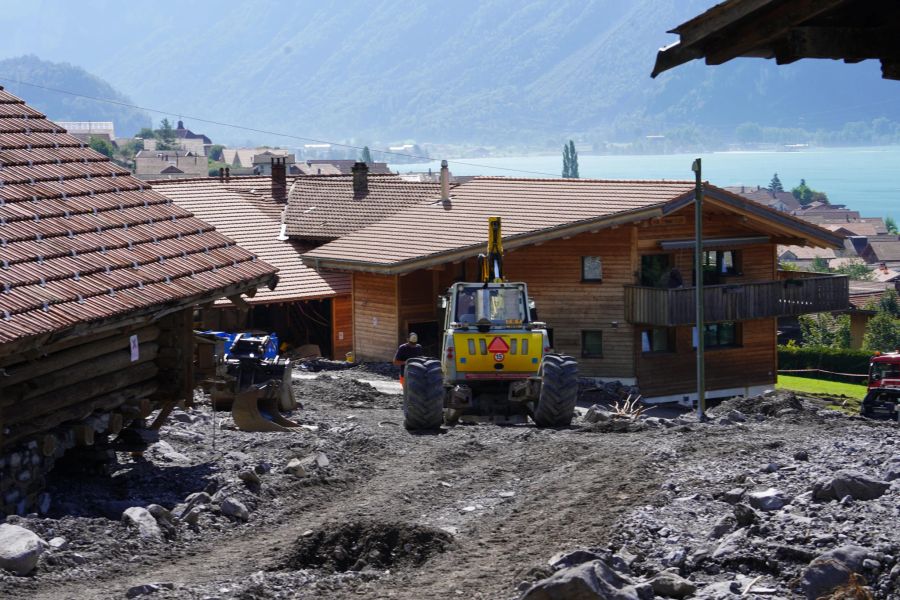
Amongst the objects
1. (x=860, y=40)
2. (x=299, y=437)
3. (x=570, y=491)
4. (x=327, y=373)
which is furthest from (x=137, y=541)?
(x=327, y=373)

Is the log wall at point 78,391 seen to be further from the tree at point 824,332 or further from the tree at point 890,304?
the tree at point 890,304

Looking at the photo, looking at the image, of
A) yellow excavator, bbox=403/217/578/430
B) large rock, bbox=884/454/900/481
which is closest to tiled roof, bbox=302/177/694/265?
yellow excavator, bbox=403/217/578/430

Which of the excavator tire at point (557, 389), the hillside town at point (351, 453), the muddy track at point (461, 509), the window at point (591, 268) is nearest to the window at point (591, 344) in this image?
the window at point (591, 268)

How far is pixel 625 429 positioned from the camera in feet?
72.9

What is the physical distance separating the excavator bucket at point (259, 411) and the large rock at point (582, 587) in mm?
11701

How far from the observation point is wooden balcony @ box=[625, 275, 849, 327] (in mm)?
39438

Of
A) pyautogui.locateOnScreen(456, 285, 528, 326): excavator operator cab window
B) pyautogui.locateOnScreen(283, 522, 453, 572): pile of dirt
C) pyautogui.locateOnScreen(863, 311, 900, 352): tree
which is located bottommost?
pyautogui.locateOnScreen(863, 311, 900, 352): tree

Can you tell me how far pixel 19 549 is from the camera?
1234cm

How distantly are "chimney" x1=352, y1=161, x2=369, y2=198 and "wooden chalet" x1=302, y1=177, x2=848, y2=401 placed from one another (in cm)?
822

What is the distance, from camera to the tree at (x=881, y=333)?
74.3 metres

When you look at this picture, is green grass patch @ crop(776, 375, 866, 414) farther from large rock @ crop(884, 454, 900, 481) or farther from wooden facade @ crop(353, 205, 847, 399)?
large rock @ crop(884, 454, 900, 481)

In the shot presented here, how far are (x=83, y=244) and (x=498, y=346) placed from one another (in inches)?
338

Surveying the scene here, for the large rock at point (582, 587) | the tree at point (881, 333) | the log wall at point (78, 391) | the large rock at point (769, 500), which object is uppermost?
the log wall at point (78, 391)

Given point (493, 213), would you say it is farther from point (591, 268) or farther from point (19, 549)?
point (19, 549)
